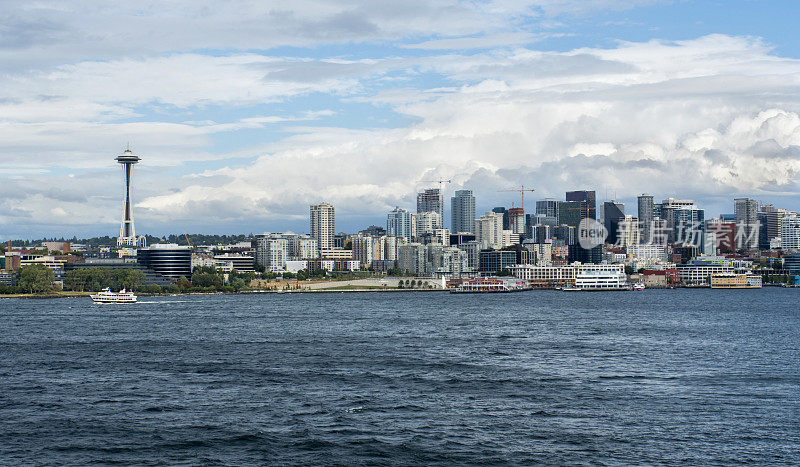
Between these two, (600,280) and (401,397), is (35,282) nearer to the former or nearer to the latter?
(600,280)

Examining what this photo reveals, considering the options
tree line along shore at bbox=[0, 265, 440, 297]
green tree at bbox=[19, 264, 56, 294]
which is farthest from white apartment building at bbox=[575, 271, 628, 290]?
green tree at bbox=[19, 264, 56, 294]

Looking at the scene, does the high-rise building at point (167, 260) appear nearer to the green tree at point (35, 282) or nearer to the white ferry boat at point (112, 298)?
the green tree at point (35, 282)

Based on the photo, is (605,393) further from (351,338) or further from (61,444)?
(351,338)

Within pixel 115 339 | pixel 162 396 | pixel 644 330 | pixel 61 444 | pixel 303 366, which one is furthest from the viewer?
pixel 644 330

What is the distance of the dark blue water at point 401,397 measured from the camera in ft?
88.9

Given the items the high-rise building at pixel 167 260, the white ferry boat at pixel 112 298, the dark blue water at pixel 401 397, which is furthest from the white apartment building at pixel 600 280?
the dark blue water at pixel 401 397

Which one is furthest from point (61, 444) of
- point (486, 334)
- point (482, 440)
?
point (486, 334)

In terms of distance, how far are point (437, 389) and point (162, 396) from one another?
11464 mm

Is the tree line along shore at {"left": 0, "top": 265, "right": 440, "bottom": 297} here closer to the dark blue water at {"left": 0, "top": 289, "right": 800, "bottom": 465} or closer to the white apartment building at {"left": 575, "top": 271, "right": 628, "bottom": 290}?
the white apartment building at {"left": 575, "top": 271, "right": 628, "bottom": 290}

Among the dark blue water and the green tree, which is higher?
the green tree

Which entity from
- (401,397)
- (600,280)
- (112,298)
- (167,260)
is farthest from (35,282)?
(401,397)

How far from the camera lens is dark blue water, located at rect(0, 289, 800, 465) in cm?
2709

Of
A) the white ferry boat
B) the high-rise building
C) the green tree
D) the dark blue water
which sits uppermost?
the high-rise building

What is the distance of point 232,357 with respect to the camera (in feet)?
160
